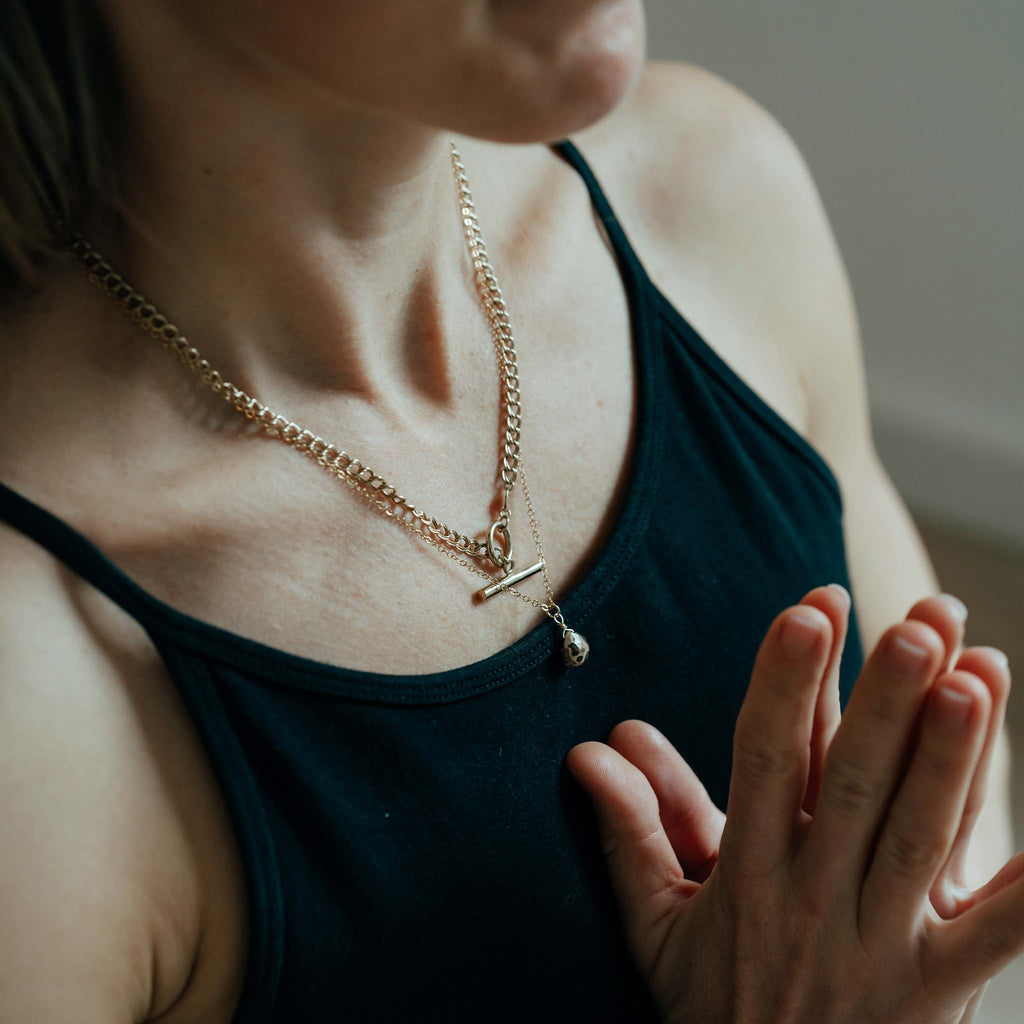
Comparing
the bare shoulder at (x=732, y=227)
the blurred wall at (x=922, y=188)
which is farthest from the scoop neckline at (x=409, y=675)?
the blurred wall at (x=922, y=188)

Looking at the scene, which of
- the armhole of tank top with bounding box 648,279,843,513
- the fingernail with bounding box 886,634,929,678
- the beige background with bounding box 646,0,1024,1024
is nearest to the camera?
the fingernail with bounding box 886,634,929,678

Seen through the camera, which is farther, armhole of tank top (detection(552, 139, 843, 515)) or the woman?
armhole of tank top (detection(552, 139, 843, 515))

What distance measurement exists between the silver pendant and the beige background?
1274 mm

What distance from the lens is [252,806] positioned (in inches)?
24.9

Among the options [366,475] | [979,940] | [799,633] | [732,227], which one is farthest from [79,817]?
[732,227]

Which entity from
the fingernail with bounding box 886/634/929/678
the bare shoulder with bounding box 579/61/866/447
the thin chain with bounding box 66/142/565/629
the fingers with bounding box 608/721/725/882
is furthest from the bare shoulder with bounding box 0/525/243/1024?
the bare shoulder with bounding box 579/61/866/447

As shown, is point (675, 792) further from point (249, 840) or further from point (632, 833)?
point (249, 840)

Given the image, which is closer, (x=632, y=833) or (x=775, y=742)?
(x=775, y=742)

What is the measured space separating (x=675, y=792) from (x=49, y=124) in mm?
549

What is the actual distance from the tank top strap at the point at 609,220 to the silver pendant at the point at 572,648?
293mm

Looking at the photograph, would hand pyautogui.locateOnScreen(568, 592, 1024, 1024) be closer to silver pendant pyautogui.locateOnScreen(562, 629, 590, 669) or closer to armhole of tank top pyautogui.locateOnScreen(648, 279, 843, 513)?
silver pendant pyautogui.locateOnScreen(562, 629, 590, 669)

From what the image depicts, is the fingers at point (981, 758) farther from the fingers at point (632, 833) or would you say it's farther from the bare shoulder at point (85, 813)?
the bare shoulder at point (85, 813)

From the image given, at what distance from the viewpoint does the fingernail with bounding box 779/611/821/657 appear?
1.87 feet

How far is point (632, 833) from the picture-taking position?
716 millimetres
